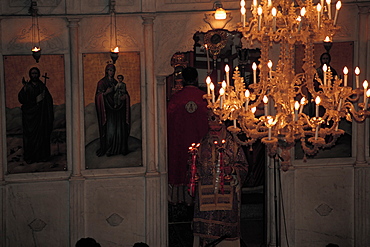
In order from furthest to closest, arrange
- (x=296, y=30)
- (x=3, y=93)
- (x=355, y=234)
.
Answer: (x=355, y=234) < (x=3, y=93) < (x=296, y=30)

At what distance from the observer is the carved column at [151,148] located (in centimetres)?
970

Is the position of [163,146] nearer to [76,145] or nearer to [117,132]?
[117,132]

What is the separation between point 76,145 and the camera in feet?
31.7

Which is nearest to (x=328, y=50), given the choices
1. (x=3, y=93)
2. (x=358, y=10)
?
(x=358, y=10)

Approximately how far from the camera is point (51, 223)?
32.0 feet

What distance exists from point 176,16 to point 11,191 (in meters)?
3.45

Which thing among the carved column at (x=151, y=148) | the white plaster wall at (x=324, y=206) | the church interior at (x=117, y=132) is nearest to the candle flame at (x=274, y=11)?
the church interior at (x=117, y=132)

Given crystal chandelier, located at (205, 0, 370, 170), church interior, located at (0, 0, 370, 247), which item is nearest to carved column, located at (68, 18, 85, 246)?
church interior, located at (0, 0, 370, 247)

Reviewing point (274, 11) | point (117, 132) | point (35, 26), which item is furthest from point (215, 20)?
point (274, 11)

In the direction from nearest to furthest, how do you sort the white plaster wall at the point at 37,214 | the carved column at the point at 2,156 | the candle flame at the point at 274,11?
1. the candle flame at the point at 274,11
2. the carved column at the point at 2,156
3. the white plaster wall at the point at 37,214

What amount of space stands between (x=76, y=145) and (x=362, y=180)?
4.28 metres

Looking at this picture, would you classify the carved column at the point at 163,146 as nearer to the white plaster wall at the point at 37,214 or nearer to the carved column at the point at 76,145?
the carved column at the point at 76,145

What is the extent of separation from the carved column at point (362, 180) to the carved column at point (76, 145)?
13.4 ft

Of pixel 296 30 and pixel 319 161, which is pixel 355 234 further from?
pixel 296 30
